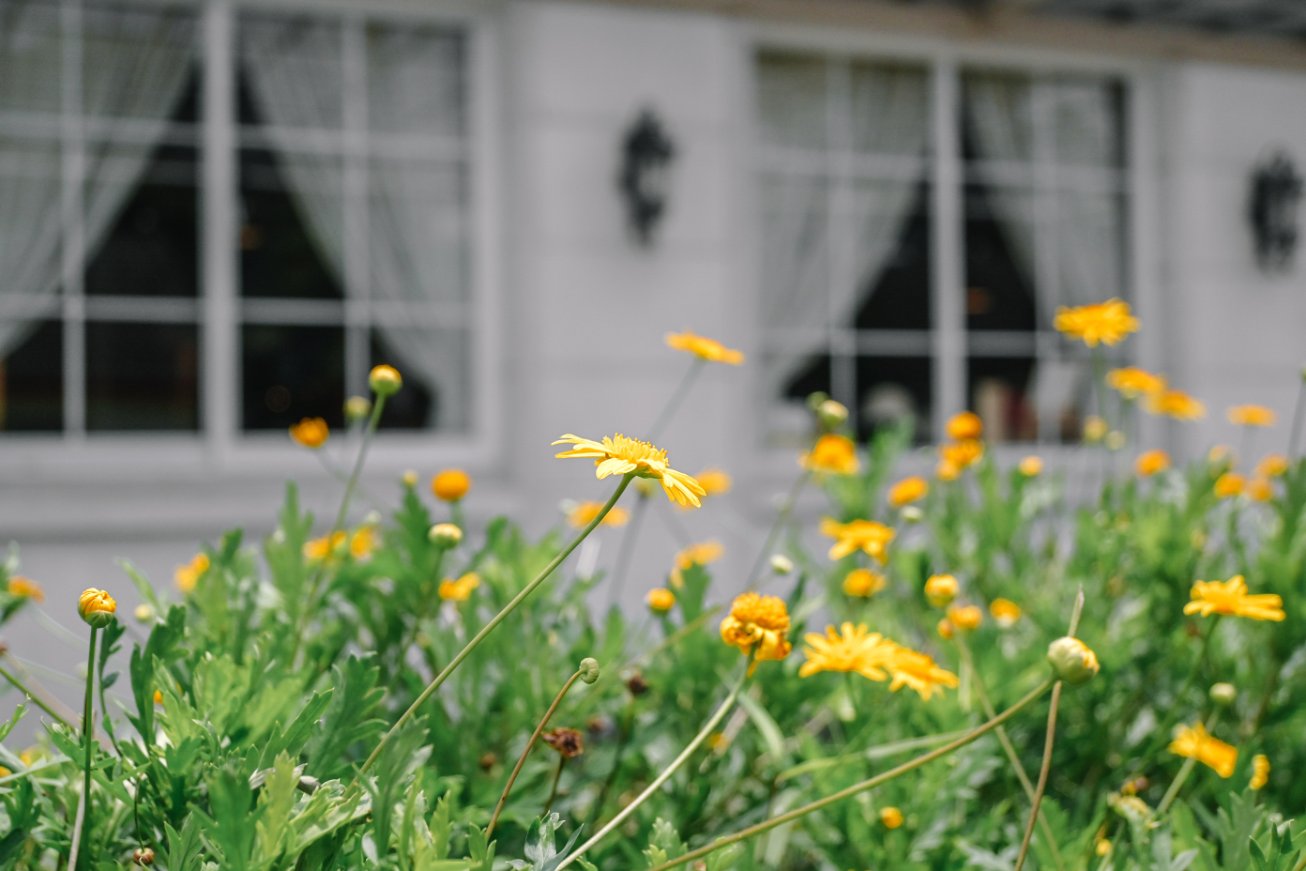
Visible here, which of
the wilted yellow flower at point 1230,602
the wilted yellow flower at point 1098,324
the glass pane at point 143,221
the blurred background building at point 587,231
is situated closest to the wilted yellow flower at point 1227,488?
the wilted yellow flower at point 1098,324

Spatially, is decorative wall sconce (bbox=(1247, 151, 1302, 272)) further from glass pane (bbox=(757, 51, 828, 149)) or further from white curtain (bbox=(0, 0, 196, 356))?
white curtain (bbox=(0, 0, 196, 356))

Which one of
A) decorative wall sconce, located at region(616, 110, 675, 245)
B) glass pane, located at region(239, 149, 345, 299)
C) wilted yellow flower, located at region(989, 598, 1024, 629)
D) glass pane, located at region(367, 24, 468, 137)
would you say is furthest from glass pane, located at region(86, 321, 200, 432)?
wilted yellow flower, located at region(989, 598, 1024, 629)

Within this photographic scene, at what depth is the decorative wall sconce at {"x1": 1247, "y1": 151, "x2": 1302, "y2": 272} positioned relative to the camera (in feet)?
14.9

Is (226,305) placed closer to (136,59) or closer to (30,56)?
(136,59)

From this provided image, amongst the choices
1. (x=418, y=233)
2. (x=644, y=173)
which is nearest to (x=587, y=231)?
(x=644, y=173)

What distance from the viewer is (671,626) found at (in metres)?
1.03

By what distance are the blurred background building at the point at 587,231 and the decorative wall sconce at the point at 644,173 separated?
0.03ft

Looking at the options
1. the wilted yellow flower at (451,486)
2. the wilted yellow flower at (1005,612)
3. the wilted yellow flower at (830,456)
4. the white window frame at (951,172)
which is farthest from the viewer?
the white window frame at (951,172)

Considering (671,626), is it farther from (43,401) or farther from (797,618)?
(43,401)

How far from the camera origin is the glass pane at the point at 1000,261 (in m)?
4.60

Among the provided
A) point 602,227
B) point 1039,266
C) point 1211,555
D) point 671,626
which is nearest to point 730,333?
point 602,227

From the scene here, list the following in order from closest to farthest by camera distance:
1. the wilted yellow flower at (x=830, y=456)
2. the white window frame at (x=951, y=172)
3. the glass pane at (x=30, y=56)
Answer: the wilted yellow flower at (x=830, y=456) → the glass pane at (x=30, y=56) → the white window frame at (x=951, y=172)

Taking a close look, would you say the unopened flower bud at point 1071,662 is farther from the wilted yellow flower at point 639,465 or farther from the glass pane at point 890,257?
the glass pane at point 890,257

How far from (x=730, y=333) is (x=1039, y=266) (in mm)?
1360
